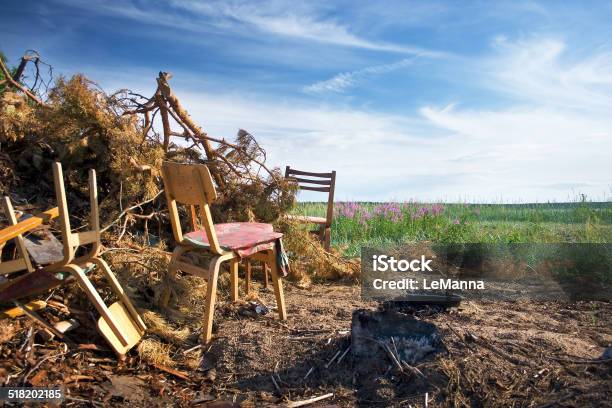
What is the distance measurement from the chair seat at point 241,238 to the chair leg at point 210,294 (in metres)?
0.16

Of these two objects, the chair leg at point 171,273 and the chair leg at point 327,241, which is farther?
the chair leg at point 327,241

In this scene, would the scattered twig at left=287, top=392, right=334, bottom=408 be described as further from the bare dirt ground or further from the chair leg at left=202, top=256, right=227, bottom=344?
the chair leg at left=202, top=256, right=227, bottom=344

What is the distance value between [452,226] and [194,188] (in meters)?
5.66

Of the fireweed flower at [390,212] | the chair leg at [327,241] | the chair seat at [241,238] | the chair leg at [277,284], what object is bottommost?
the chair leg at [277,284]

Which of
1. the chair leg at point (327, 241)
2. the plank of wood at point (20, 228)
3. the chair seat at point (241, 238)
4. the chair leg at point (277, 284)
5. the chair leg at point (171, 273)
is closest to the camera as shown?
the plank of wood at point (20, 228)

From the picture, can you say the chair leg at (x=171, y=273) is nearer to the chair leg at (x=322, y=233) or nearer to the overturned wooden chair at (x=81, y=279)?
the overturned wooden chair at (x=81, y=279)

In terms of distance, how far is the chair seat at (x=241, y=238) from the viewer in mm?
4352

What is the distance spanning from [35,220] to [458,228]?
641 centimetres

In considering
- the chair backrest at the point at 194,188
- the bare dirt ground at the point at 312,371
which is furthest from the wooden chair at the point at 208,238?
the bare dirt ground at the point at 312,371

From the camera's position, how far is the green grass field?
8.18 meters

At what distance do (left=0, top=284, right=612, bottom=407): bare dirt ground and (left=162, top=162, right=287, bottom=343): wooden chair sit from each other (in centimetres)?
45

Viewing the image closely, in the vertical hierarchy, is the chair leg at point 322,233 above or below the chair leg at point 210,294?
above

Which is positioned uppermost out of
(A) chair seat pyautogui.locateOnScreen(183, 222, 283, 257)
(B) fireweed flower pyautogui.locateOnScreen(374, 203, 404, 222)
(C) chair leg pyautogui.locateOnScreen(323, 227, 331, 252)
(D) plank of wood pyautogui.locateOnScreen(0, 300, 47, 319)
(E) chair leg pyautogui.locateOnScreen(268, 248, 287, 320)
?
(B) fireweed flower pyautogui.locateOnScreen(374, 203, 404, 222)

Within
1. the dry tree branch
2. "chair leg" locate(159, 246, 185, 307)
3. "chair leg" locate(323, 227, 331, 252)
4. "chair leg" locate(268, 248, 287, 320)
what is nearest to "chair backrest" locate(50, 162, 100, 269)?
"chair leg" locate(159, 246, 185, 307)
